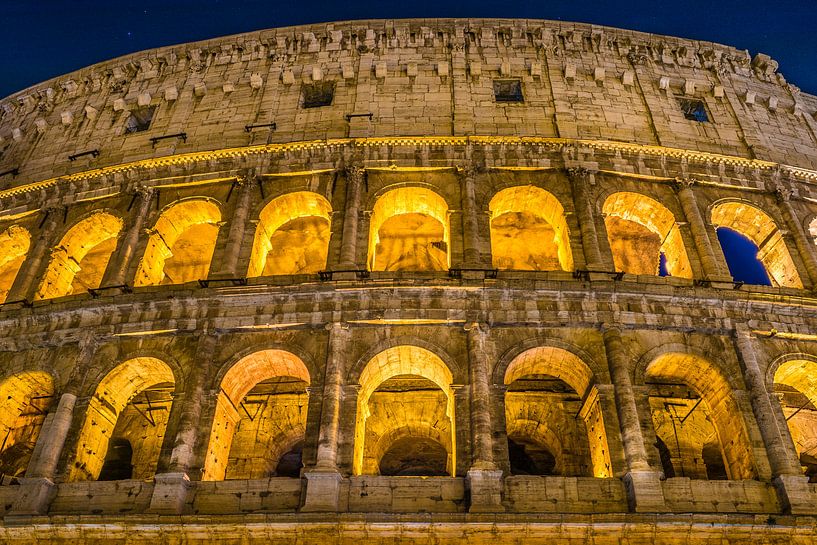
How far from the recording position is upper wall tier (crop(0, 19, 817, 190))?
1753cm

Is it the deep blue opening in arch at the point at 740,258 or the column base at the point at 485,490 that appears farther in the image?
the deep blue opening in arch at the point at 740,258

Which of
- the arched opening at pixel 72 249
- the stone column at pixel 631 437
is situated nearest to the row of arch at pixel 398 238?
the arched opening at pixel 72 249

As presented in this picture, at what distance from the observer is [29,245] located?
673 inches

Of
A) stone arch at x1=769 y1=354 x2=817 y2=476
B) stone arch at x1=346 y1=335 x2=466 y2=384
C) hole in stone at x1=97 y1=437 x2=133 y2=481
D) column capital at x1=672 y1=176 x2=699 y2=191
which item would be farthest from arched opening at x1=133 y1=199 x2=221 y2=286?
stone arch at x1=769 y1=354 x2=817 y2=476

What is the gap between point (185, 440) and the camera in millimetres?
12000

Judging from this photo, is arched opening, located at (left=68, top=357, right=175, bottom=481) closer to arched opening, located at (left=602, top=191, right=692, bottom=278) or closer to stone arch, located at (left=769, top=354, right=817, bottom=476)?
arched opening, located at (left=602, top=191, right=692, bottom=278)

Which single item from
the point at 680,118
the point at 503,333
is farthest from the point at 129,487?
the point at 680,118

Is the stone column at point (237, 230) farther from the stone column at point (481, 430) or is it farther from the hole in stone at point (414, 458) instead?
the hole in stone at point (414, 458)

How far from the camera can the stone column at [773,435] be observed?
37.1ft

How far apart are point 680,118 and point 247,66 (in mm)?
12634

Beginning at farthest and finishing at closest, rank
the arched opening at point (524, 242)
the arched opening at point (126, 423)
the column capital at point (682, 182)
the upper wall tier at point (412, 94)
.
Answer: the arched opening at point (524, 242) < the upper wall tier at point (412, 94) < the column capital at point (682, 182) < the arched opening at point (126, 423)

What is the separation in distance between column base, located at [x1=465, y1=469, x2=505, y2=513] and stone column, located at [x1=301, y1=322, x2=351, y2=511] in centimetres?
228

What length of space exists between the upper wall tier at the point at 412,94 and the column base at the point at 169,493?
9.06 meters

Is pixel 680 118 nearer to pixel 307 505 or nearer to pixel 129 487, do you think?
pixel 307 505
